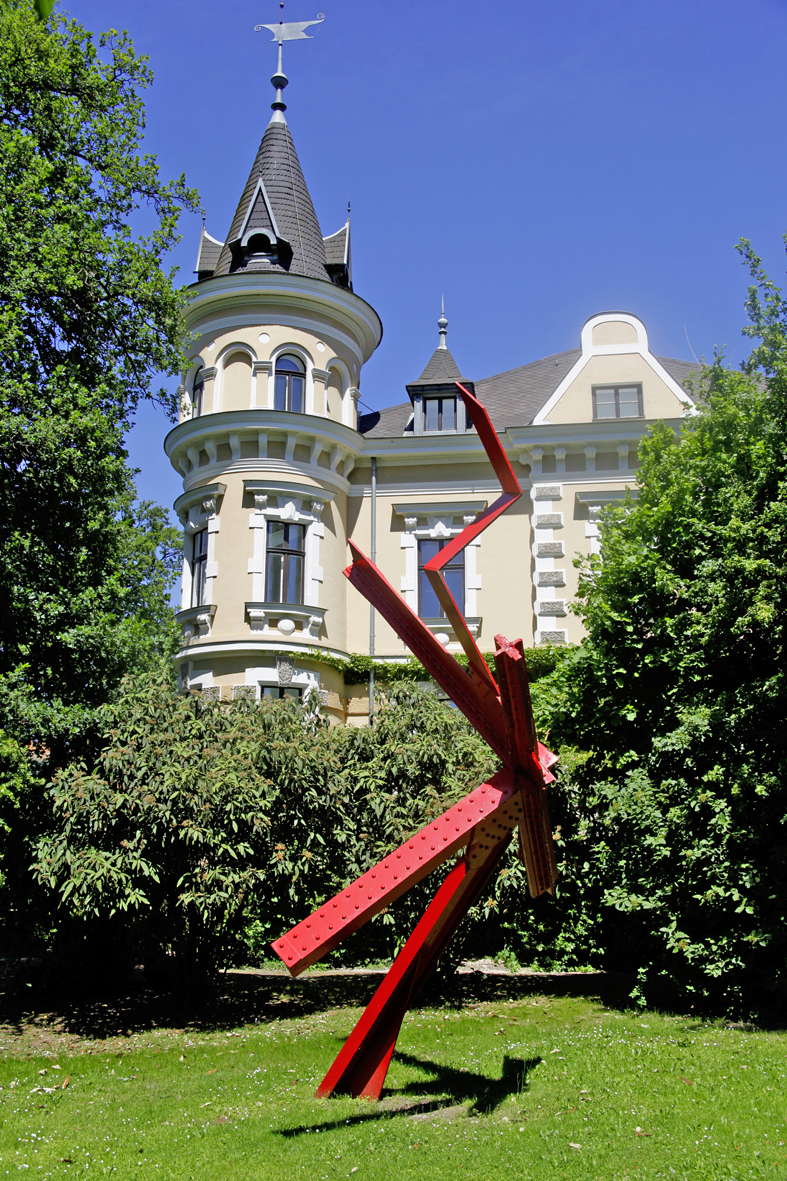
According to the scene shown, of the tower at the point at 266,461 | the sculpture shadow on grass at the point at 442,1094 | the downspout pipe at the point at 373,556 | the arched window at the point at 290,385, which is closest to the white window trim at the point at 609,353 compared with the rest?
the downspout pipe at the point at 373,556

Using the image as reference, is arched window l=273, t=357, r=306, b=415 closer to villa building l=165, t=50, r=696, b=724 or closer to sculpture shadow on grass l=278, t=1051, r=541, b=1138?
villa building l=165, t=50, r=696, b=724

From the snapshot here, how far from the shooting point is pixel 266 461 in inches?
903

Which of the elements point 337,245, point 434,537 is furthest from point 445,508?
point 337,245

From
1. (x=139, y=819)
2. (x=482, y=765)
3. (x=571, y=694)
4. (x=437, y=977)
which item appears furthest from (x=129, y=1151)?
(x=571, y=694)

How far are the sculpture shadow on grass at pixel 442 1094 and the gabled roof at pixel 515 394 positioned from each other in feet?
59.2

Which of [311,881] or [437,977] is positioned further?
[437,977]

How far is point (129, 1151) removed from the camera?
23.6 ft

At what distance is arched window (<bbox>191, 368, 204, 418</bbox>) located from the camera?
2381cm

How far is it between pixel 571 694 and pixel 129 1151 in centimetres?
833

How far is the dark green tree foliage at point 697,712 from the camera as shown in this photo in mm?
10750

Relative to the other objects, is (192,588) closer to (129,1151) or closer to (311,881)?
(311,881)

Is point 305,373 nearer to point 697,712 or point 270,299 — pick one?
point 270,299

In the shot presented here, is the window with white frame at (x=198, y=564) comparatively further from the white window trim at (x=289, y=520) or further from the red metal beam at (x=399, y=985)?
the red metal beam at (x=399, y=985)

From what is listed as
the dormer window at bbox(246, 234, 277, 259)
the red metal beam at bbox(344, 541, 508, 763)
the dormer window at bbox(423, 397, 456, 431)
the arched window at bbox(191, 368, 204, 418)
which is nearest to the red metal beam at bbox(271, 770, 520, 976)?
the red metal beam at bbox(344, 541, 508, 763)
